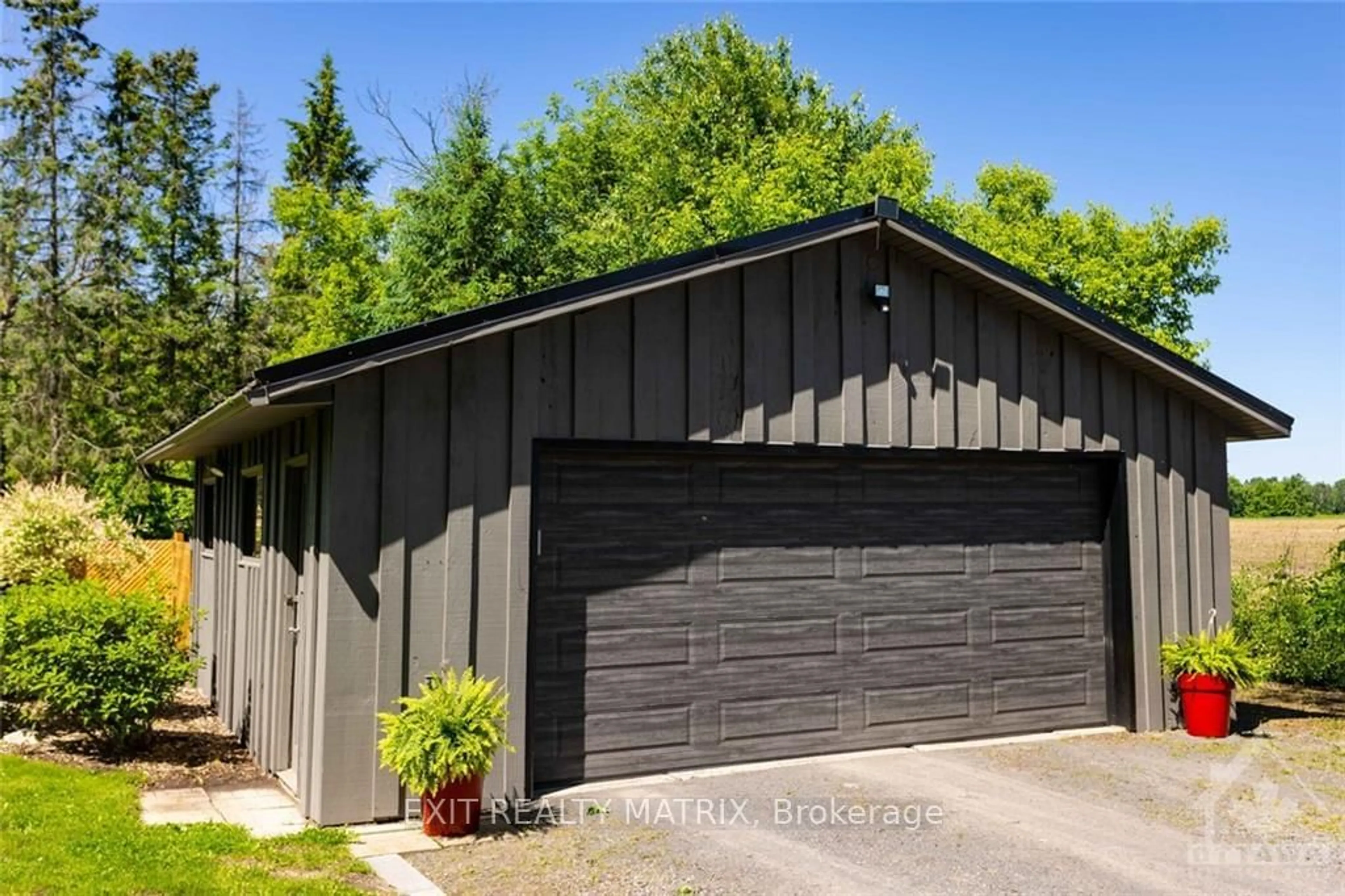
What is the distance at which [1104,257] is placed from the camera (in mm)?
25922

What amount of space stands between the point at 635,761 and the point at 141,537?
1725cm

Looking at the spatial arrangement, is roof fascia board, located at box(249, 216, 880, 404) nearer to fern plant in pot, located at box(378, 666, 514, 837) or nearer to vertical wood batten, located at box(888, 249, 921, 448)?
vertical wood batten, located at box(888, 249, 921, 448)

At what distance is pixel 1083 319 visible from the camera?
7719 millimetres

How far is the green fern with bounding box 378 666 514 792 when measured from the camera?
522 centimetres

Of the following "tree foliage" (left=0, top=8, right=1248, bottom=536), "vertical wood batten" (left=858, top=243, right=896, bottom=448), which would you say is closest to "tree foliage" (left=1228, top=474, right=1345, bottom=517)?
"tree foliage" (left=0, top=8, right=1248, bottom=536)

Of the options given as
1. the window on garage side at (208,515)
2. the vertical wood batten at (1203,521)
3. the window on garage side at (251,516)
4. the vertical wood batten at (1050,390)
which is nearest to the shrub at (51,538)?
the window on garage side at (208,515)

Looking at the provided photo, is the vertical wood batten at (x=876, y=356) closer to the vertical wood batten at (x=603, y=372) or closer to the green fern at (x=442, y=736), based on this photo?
the vertical wood batten at (x=603, y=372)

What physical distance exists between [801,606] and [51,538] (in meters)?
7.79

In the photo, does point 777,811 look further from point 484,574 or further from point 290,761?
point 290,761

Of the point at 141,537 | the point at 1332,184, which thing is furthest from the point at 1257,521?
the point at 141,537

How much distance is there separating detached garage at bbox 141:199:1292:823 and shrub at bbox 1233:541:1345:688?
149 inches

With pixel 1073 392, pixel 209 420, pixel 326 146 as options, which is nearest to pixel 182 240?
pixel 326 146
